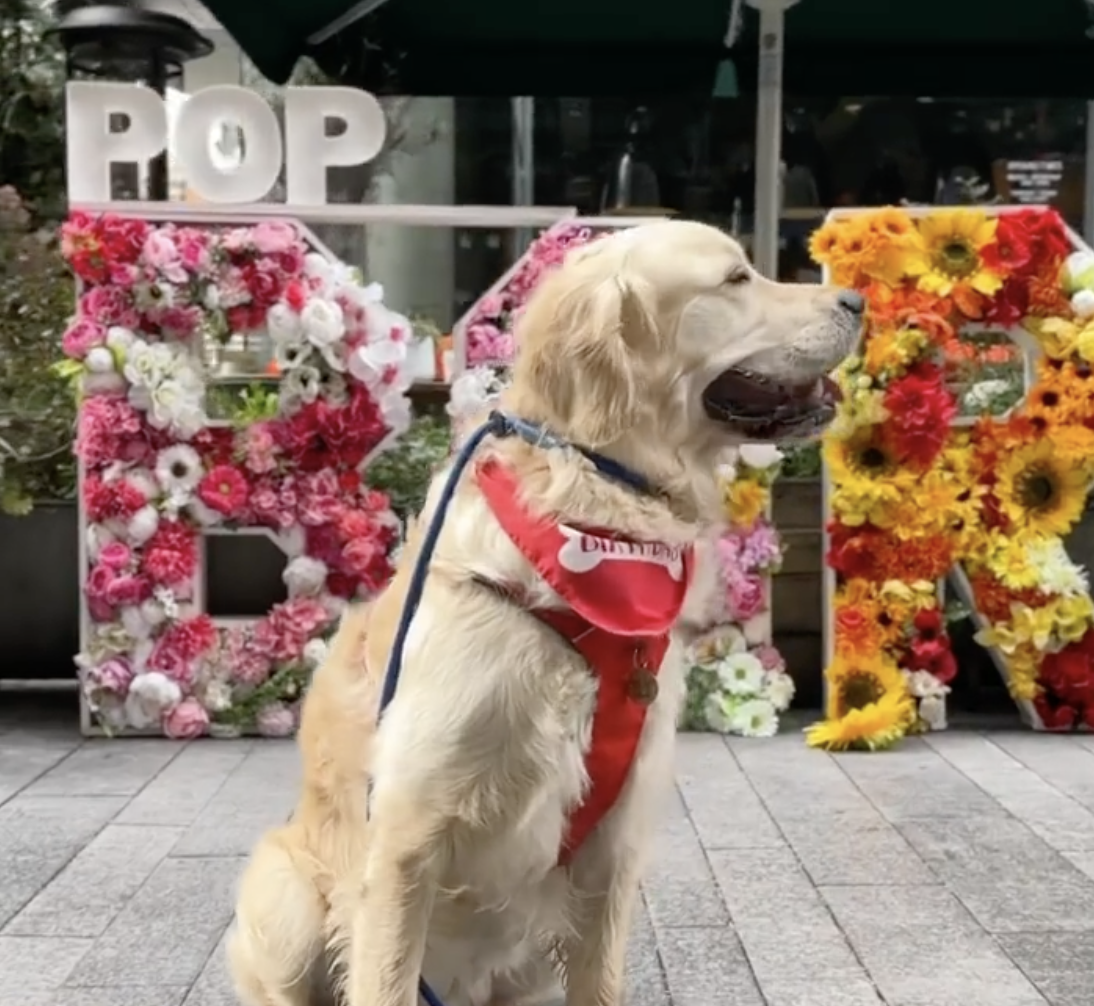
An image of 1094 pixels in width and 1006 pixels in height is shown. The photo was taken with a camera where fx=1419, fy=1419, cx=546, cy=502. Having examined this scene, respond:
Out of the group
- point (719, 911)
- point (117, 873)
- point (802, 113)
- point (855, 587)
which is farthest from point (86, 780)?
point (802, 113)

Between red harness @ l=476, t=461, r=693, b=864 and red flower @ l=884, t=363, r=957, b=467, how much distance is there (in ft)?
9.58

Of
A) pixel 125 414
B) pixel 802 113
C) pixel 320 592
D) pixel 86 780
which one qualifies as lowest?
pixel 86 780

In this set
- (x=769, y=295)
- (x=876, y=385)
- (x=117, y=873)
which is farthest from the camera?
(x=876, y=385)

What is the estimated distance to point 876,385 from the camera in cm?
517

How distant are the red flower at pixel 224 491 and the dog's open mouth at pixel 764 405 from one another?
3.14 meters

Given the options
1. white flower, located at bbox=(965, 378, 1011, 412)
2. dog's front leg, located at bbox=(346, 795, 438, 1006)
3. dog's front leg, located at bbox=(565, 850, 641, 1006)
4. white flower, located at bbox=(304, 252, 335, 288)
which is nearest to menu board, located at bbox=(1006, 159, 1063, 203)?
white flower, located at bbox=(965, 378, 1011, 412)

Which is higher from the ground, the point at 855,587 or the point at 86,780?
the point at 855,587

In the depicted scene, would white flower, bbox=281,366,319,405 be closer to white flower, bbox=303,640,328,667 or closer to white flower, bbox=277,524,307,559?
white flower, bbox=277,524,307,559

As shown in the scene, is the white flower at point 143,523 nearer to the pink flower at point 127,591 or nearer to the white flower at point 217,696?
the pink flower at point 127,591

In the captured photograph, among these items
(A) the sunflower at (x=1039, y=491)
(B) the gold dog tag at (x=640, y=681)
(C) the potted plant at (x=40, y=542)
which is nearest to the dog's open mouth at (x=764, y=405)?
(B) the gold dog tag at (x=640, y=681)

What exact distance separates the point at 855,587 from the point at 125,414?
2.80 m

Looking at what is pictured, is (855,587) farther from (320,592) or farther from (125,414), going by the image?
(125,414)

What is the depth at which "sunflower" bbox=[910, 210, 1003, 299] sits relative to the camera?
5.20 metres

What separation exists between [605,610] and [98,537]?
3519mm
